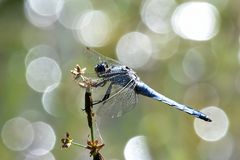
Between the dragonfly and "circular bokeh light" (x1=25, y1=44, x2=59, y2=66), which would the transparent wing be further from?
"circular bokeh light" (x1=25, y1=44, x2=59, y2=66)

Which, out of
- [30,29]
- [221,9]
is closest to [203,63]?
[221,9]

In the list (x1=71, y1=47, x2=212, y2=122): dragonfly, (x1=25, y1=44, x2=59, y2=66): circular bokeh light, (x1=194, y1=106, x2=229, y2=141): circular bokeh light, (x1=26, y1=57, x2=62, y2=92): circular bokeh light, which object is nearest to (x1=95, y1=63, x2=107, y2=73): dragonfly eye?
(x1=71, y1=47, x2=212, y2=122): dragonfly

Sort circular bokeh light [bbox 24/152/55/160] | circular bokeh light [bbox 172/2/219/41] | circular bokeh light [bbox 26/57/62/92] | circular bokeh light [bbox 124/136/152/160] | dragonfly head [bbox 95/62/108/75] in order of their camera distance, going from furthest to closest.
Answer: circular bokeh light [bbox 172/2/219/41] → circular bokeh light [bbox 26/57/62/92] → circular bokeh light [bbox 24/152/55/160] → circular bokeh light [bbox 124/136/152/160] → dragonfly head [bbox 95/62/108/75]

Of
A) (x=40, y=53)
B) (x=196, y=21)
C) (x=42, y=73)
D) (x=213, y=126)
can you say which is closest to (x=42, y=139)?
(x=42, y=73)

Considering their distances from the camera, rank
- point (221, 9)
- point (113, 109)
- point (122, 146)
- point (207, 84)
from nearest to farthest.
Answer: point (113, 109), point (122, 146), point (207, 84), point (221, 9)

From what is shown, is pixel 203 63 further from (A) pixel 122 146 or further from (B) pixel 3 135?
(B) pixel 3 135

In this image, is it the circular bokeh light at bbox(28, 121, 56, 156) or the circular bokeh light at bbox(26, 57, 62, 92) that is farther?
the circular bokeh light at bbox(26, 57, 62, 92)

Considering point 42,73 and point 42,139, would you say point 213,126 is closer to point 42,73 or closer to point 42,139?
point 42,139

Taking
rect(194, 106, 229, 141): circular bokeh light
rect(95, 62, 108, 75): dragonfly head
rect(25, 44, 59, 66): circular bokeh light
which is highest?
rect(25, 44, 59, 66): circular bokeh light

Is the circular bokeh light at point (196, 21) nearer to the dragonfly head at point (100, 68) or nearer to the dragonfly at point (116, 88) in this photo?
the dragonfly at point (116, 88)
